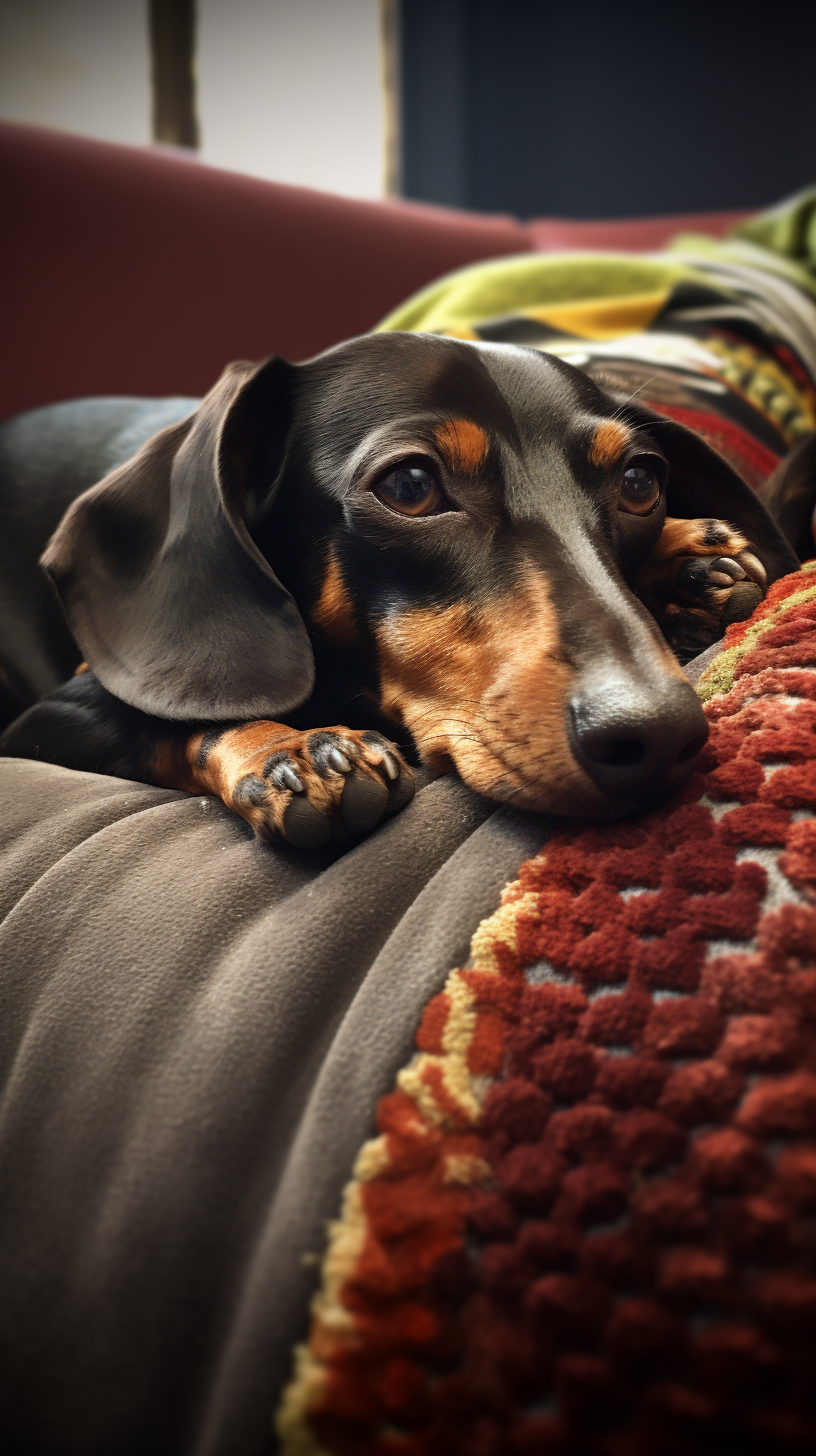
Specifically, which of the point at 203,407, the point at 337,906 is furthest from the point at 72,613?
the point at 337,906

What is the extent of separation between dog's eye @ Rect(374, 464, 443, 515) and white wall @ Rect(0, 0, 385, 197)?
3.77m

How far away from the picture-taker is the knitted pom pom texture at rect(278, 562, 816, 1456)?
0.47 meters

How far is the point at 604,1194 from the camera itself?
21.0 inches

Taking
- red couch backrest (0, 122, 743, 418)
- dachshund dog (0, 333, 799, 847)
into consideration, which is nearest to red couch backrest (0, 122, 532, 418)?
red couch backrest (0, 122, 743, 418)

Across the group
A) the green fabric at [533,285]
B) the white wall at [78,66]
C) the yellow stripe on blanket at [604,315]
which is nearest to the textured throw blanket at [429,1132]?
the yellow stripe on blanket at [604,315]

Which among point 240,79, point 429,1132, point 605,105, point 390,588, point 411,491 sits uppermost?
point 240,79

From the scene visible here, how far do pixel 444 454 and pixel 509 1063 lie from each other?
73cm

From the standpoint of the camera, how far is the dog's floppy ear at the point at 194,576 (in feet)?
3.40

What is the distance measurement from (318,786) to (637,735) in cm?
31

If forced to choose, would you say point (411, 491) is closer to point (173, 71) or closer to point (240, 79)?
point (173, 71)

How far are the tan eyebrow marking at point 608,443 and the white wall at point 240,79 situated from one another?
3.75 m

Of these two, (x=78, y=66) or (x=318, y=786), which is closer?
(x=318, y=786)

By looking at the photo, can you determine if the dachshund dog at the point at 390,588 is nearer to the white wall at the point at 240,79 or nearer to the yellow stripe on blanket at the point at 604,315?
the yellow stripe on blanket at the point at 604,315

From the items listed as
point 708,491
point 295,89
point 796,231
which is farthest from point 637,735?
point 295,89
